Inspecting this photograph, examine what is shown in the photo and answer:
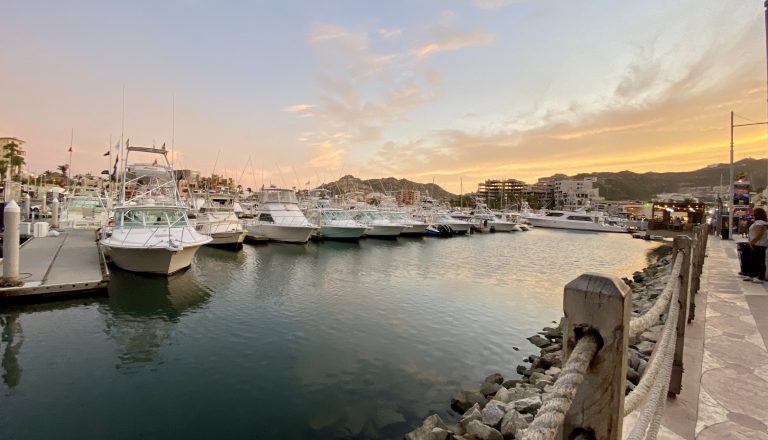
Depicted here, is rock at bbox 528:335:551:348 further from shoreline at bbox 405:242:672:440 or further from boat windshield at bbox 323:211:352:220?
boat windshield at bbox 323:211:352:220

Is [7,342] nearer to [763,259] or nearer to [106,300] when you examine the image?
[106,300]

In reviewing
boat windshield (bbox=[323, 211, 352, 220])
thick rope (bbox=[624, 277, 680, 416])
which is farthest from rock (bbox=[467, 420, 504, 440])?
boat windshield (bbox=[323, 211, 352, 220])

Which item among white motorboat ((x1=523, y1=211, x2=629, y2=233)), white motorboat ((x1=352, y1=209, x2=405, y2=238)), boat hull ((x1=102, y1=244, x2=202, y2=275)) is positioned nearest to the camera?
boat hull ((x1=102, y1=244, x2=202, y2=275))

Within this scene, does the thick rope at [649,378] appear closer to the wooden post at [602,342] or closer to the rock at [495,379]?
the wooden post at [602,342]

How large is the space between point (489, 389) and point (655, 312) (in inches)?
234

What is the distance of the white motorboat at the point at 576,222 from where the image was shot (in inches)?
2422

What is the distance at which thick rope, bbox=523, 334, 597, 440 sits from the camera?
1.12 m

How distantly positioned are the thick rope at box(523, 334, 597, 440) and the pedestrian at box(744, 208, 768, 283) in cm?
1257

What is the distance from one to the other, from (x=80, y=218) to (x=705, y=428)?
3782 centimetres

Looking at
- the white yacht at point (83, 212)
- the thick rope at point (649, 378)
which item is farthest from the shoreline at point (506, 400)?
the white yacht at point (83, 212)

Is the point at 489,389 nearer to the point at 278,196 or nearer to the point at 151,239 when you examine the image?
the point at 151,239

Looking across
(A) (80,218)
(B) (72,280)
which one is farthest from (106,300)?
(A) (80,218)

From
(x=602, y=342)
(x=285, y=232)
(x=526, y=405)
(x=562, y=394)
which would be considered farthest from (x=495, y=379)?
(x=285, y=232)

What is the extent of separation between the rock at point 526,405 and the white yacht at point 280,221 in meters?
26.1
